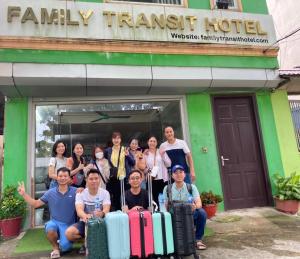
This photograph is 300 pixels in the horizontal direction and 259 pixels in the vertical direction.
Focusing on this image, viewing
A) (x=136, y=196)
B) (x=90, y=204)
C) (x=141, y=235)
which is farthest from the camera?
(x=136, y=196)

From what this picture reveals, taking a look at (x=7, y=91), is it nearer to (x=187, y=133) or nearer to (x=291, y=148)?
(x=187, y=133)

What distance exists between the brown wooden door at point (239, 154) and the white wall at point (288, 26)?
9.25 meters

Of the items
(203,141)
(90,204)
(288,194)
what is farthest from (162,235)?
(288,194)

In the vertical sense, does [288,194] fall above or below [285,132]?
below

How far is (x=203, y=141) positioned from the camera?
24.0 ft

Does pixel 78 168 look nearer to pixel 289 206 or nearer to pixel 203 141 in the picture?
pixel 203 141

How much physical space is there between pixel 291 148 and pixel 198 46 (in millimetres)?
3559

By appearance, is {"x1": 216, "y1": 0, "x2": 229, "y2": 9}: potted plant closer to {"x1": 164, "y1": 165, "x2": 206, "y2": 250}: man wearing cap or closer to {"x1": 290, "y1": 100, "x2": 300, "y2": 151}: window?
{"x1": 290, "y1": 100, "x2": 300, "y2": 151}: window

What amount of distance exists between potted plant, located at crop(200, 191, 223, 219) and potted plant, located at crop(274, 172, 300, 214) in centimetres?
144

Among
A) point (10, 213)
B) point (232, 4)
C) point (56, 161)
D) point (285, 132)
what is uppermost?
point (232, 4)

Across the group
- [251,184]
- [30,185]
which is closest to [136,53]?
[30,185]

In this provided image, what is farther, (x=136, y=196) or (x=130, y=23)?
(x=130, y=23)

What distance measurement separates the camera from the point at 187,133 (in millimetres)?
7305

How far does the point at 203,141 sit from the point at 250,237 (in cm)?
269
